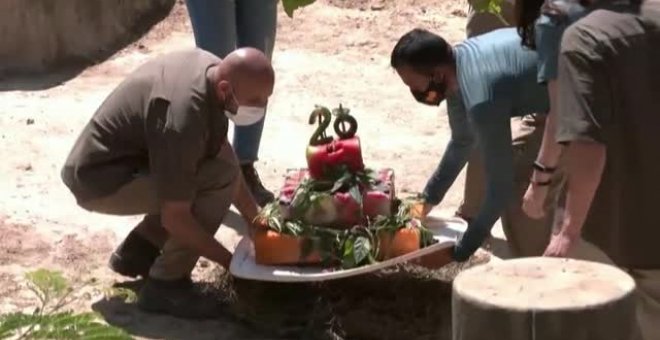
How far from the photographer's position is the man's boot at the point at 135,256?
17.5 ft

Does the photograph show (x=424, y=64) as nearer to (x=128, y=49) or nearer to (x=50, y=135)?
(x=50, y=135)

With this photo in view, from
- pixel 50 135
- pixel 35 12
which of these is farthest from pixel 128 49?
pixel 50 135

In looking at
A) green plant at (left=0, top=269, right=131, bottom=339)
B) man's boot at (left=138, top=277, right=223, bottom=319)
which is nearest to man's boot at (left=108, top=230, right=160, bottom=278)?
man's boot at (left=138, top=277, right=223, bottom=319)

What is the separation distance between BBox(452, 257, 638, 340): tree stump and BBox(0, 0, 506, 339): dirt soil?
161cm

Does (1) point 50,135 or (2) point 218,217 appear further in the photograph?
(1) point 50,135

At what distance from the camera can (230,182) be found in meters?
5.19

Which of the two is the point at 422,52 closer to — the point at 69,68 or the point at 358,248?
the point at 358,248

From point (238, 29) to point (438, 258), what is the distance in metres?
1.70

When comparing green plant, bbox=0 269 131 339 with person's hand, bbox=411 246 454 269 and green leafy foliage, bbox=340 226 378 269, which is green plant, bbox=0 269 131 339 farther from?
person's hand, bbox=411 246 454 269

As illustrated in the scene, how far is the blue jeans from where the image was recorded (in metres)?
6.05

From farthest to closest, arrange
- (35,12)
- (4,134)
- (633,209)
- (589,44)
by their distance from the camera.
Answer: (35,12), (4,134), (633,209), (589,44)

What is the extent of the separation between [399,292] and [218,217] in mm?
696

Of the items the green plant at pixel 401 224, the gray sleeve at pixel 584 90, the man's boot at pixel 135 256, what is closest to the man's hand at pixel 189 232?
the man's boot at pixel 135 256

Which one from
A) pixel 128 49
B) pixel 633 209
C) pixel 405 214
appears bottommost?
pixel 128 49
